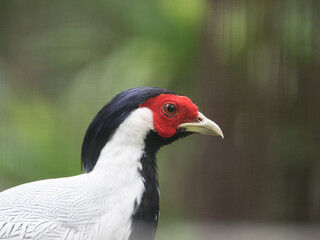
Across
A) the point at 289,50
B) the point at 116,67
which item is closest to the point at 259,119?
the point at 289,50

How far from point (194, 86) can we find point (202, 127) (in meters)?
0.48

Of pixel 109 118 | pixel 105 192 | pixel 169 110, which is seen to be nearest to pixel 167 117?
pixel 169 110

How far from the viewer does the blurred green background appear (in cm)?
164

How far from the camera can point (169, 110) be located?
1.31 m

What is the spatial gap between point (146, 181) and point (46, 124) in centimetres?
70

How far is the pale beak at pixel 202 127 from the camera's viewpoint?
1.33 meters

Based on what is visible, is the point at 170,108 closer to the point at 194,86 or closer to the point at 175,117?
the point at 175,117

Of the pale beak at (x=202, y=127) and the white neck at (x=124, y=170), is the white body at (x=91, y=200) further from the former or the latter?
the pale beak at (x=202, y=127)

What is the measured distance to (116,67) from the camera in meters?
1.81

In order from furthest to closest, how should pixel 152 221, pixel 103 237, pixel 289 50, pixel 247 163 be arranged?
1. pixel 247 163
2. pixel 289 50
3. pixel 152 221
4. pixel 103 237

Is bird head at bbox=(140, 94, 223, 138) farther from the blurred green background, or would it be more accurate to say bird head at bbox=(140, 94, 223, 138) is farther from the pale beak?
the blurred green background

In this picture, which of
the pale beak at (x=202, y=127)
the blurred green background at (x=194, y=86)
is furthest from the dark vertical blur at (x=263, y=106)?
the pale beak at (x=202, y=127)

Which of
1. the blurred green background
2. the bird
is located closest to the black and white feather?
the bird

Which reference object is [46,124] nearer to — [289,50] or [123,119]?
[123,119]
